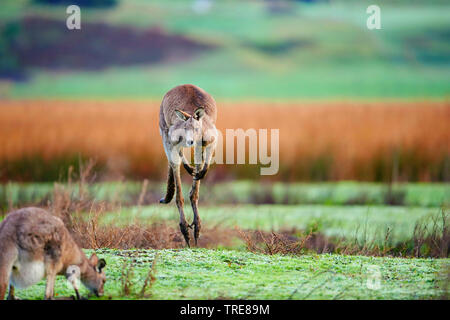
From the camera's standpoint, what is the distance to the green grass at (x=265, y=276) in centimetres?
561

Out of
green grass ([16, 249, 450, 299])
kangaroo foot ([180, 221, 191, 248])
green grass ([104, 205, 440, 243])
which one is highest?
kangaroo foot ([180, 221, 191, 248])

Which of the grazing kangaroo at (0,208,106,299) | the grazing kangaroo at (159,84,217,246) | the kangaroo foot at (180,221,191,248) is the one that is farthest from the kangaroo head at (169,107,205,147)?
the grazing kangaroo at (0,208,106,299)

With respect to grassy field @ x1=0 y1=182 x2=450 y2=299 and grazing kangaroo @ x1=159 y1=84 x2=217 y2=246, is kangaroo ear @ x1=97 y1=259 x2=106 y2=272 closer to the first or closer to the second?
grassy field @ x1=0 y1=182 x2=450 y2=299

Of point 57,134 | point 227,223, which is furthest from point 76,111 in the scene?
point 227,223

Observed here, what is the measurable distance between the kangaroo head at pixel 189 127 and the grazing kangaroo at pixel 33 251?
2.01 m

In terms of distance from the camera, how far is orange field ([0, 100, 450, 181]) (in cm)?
1634

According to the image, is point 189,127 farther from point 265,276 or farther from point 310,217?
point 310,217

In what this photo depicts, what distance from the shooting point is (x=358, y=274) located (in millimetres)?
6281

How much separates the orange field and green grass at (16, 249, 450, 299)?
6833mm

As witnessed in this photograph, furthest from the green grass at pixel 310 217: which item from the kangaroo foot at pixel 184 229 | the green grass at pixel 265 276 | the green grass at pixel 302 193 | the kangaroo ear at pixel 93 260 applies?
the kangaroo ear at pixel 93 260

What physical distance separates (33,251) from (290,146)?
13.8 meters

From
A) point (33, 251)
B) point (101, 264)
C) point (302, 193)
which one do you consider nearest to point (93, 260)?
point (101, 264)

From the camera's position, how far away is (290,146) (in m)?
18.4
